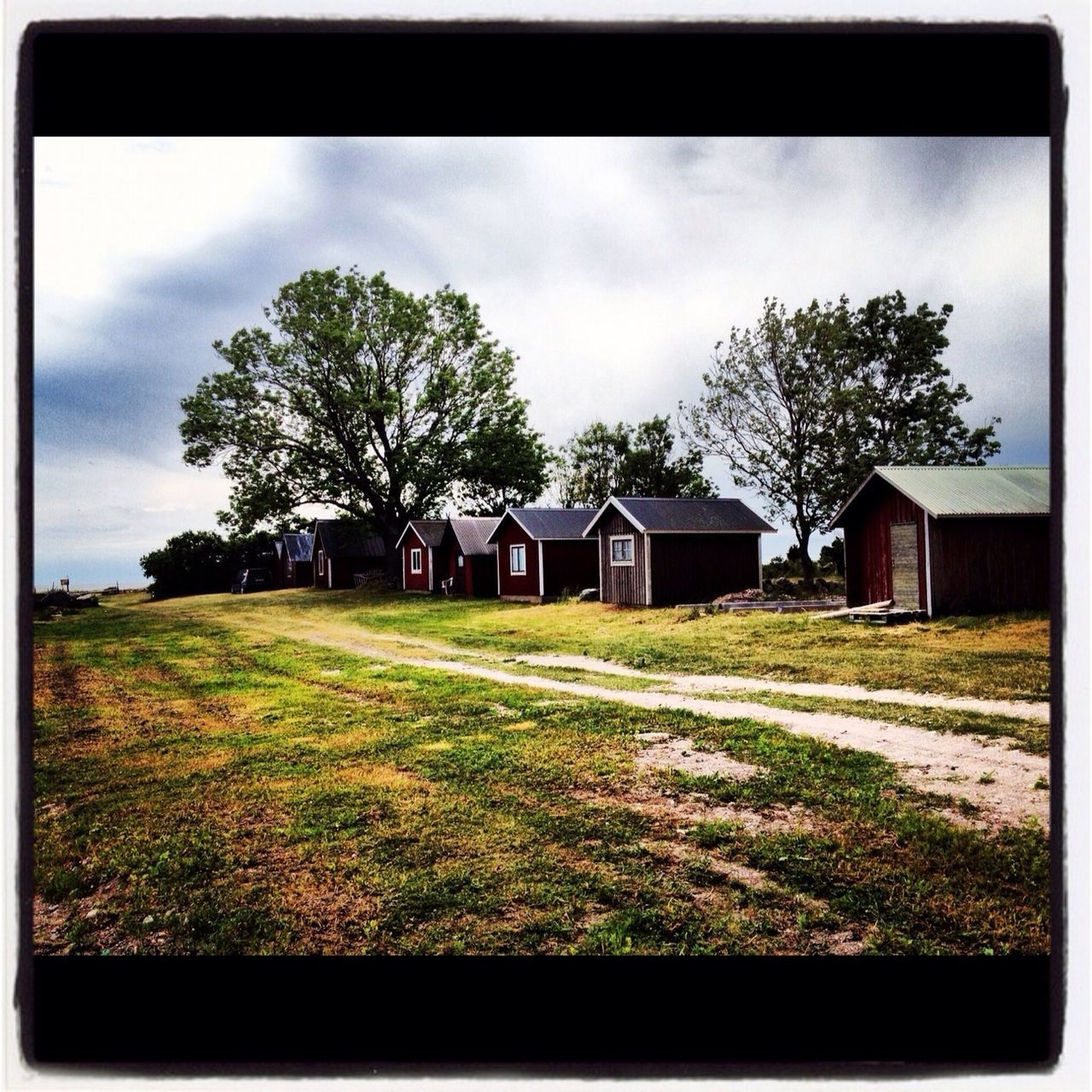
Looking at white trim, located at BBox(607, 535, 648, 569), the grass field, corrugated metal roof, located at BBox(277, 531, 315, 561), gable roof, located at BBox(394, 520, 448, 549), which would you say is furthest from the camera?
gable roof, located at BBox(394, 520, 448, 549)

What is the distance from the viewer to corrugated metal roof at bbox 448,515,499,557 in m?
15.5

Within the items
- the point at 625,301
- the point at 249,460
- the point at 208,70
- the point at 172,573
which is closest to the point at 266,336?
the point at 249,460

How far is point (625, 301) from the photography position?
199 inches

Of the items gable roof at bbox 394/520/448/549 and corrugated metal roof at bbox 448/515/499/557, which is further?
gable roof at bbox 394/520/448/549

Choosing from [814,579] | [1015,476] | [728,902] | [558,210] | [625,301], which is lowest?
[728,902]

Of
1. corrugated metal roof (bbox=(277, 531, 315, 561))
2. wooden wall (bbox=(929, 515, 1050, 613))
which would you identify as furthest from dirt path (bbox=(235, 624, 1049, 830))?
corrugated metal roof (bbox=(277, 531, 315, 561))

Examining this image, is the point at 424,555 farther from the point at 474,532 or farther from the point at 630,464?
the point at 630,464

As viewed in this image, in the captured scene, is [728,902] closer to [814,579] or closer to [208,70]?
[208,70]

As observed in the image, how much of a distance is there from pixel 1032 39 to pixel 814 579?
10860mm

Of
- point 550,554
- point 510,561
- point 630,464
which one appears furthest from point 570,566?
point 630,464

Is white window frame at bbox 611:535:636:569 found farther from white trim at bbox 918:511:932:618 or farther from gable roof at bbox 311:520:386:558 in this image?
gable roof at bbox 311:520:386:558

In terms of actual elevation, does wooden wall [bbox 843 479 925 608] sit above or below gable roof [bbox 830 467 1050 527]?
below

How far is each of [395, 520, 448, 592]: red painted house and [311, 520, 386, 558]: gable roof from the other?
0.63 meters

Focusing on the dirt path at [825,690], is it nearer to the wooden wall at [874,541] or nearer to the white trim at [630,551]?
the wooden wall at [874,541]
